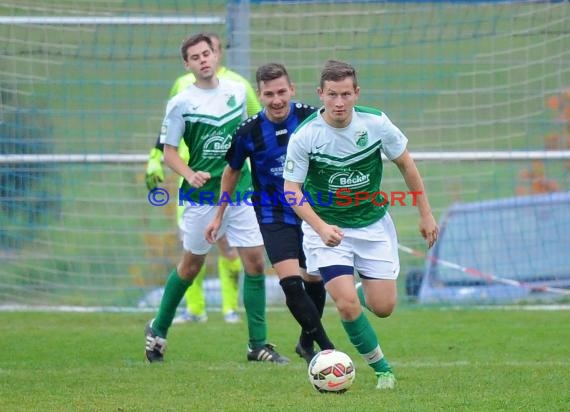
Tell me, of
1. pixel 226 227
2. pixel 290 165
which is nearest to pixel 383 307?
pixel 290 165

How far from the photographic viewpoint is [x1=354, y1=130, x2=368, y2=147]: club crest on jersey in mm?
6656

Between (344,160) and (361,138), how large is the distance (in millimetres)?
160

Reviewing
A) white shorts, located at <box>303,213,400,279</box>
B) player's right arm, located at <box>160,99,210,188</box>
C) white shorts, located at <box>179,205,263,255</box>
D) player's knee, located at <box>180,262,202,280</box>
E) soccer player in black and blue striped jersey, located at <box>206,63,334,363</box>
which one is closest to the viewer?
white shorts, located at <box>303,213,400,279</box>

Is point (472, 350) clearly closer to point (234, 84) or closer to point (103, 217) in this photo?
point (234, 84)

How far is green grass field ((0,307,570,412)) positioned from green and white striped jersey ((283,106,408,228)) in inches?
40.0

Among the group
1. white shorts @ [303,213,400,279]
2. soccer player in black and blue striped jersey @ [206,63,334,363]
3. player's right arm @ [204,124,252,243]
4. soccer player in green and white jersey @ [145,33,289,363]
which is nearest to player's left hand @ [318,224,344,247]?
white shorts @ [303,213,400,279]

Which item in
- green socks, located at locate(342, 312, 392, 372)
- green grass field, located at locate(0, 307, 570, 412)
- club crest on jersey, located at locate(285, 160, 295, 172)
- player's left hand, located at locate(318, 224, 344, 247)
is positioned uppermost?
club crest on jersey, located at locate(285, 160, 295, 172)

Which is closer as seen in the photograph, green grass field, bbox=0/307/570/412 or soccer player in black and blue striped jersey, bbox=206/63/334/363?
green grass field, bbox=0/307/570/412

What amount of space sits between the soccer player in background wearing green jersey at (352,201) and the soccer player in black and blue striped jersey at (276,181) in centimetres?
60

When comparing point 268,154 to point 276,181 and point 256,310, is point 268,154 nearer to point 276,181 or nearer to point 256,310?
point 276,181

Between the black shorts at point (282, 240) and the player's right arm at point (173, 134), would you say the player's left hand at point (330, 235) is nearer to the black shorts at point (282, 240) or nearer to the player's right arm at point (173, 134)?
the black shorts at point (282, 240)

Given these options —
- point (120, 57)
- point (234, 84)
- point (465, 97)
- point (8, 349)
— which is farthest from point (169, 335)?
point (465, 97)

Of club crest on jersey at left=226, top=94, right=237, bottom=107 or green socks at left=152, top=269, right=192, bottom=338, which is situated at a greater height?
club crest on jersey at left=226, top=94, right=237, bottom=107

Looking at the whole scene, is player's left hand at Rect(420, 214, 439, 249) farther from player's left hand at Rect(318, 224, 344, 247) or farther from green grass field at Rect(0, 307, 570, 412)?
green grass field at Rect(0, 307, 570, 412)
